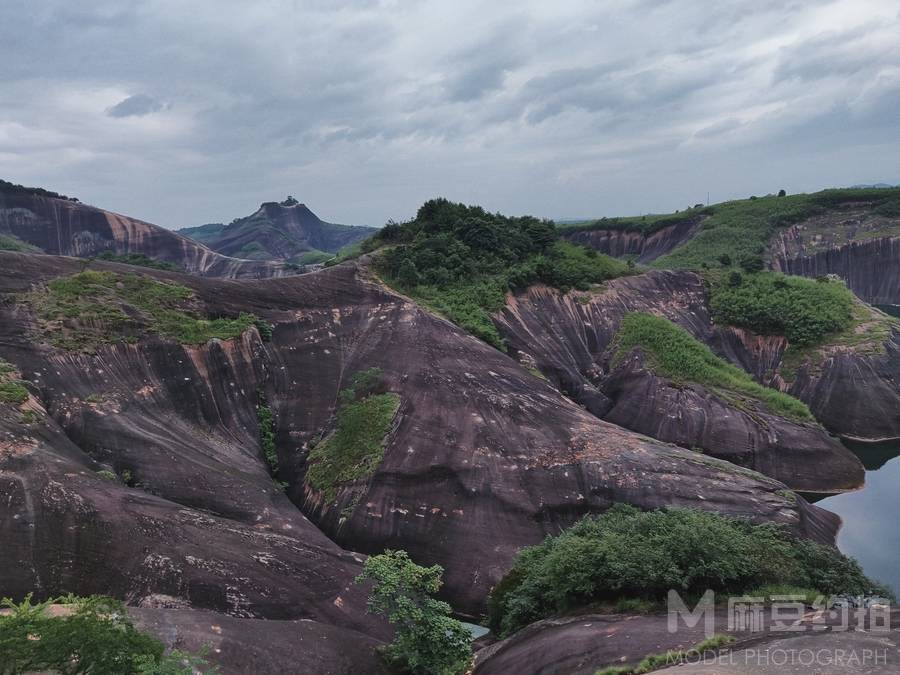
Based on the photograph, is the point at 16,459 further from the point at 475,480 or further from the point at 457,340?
the point at 457,340

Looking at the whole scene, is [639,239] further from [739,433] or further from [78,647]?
[78,647]

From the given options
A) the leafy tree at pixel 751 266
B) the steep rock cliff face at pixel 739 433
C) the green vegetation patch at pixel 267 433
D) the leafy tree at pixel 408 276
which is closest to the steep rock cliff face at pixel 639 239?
the leafy tree at pixel 751 266

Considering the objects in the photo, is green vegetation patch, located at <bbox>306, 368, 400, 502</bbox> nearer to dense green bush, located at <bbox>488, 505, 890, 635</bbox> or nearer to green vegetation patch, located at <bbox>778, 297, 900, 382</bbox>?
dense green bush, located at <bbox>488, 505, 890, 635</bbox>

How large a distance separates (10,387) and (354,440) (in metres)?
13.7

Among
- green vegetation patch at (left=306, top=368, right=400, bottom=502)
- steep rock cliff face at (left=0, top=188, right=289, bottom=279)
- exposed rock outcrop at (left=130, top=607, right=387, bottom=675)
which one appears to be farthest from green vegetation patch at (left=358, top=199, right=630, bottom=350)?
steep rock cliff face at (left=0, top=188, right=289, bottom=279)

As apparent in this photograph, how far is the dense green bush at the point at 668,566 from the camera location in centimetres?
1462

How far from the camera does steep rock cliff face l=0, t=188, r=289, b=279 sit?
280 feet

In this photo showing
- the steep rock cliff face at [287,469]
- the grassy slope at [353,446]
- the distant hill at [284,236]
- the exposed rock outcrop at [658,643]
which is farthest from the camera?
the distant hill at [284,236]

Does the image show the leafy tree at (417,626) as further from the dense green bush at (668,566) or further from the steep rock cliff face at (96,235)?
the steep rock cliff face at (96,235)

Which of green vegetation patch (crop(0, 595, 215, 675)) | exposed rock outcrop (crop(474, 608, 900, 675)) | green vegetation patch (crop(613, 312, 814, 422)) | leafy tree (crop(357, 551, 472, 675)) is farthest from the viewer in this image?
green vegetation patch (crop(613, 312, 814, 422))

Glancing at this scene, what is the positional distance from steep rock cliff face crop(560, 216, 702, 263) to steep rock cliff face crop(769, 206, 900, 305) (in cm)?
1411

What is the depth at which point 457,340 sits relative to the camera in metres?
33.3

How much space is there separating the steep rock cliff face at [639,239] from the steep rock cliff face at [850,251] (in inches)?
556

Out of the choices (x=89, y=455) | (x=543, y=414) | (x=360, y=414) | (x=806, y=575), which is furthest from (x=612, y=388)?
(x=89, y=455)
